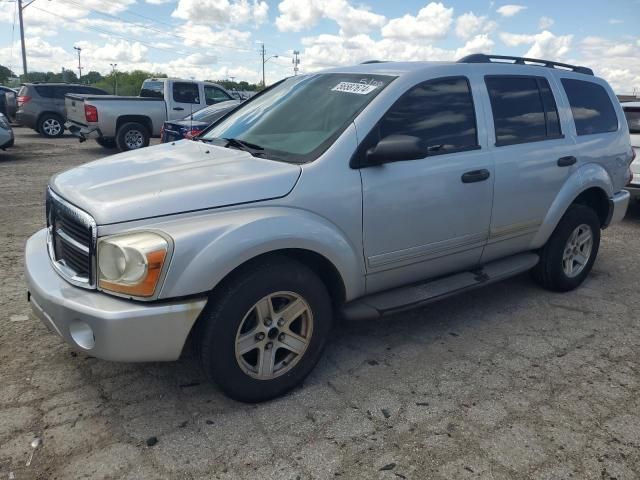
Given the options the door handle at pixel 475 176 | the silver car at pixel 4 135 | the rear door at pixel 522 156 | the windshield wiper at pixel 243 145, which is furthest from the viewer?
the silver car at pixel 4 135

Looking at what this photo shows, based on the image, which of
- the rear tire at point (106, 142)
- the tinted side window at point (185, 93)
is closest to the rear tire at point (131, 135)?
the rear tire at point (106, 142)

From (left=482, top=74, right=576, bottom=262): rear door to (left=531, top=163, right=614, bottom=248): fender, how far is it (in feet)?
0.18

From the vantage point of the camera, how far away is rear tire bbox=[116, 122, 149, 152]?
13.0 meters

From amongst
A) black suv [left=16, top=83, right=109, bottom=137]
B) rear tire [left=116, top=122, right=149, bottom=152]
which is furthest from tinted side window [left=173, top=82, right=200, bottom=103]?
black suv [left=16, top=83, right=109, bottom=137]

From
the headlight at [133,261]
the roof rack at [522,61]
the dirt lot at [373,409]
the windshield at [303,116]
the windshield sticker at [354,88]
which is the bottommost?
the dirt lot at [373,409]

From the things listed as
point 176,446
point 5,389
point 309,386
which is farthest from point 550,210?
point 5,389

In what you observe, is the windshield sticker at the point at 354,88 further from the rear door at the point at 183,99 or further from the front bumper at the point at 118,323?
the rear door at the point at 183,99

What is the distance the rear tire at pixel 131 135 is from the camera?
42.5ft

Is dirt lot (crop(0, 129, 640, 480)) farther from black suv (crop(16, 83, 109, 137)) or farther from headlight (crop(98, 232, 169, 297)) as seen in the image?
black suv (crop(16, 83, 109, 137))

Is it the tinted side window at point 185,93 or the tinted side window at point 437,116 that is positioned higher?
the tinted side window at point 185,93

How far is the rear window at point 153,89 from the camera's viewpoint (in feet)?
49.8

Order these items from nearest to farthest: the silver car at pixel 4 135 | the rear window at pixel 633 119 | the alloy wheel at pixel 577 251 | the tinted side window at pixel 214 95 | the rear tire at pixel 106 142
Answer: the alloy wheel at pixel 577 251
the rear window at pixel 633 119
the silver car at pixel 4 135
the rear tire at pixel 106 142
the tinted side window at pixel 214 95

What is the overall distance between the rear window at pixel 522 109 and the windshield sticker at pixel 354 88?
0.99 metres

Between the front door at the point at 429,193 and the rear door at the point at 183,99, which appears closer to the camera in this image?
the front door at the point at 429,193
